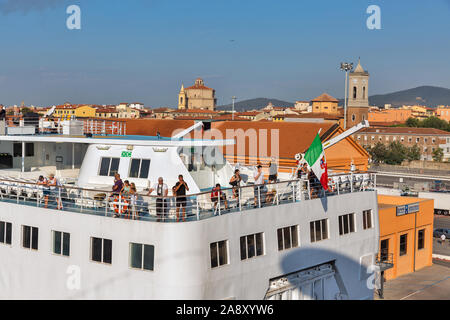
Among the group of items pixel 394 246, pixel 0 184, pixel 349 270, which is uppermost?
pixel 0 184


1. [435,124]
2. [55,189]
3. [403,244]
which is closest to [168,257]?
[55,189]

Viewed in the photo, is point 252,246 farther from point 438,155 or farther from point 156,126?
point 438,155

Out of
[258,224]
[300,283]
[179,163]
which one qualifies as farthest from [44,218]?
[300,283]

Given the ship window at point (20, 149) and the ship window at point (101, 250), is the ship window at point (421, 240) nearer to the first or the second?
the ship window at point (20, 149)

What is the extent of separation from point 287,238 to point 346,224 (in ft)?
9.41

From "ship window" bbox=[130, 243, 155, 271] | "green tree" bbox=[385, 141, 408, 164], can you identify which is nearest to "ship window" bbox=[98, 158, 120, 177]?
"ship window" bbox=[130, 243, 155, 271]

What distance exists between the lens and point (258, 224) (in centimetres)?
1413

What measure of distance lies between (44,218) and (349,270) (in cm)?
887

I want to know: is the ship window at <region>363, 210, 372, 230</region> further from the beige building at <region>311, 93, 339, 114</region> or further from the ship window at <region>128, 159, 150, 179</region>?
the beige building at <region>311, 93, 339, 114</region>

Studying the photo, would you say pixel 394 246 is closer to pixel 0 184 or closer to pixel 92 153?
pixel 92 153

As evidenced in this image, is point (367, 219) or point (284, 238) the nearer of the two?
point (284, 238)

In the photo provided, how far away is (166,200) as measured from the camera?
1281 centimetres

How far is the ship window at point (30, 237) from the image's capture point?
47.9ft

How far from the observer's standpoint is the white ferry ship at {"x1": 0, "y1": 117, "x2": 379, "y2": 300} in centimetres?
1270
